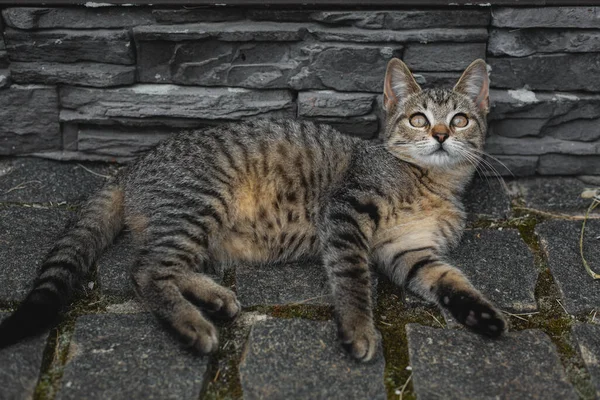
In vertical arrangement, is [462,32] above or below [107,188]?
above

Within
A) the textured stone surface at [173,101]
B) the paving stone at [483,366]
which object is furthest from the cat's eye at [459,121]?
the paving stone at [483,366]

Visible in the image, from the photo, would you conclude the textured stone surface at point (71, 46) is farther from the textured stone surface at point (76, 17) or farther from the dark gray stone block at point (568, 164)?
the dark gray stone block at point (568, 164)

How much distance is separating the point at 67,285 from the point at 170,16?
1.71 meters

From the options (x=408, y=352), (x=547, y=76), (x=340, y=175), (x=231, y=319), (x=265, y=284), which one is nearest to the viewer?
(x=408, y=352)

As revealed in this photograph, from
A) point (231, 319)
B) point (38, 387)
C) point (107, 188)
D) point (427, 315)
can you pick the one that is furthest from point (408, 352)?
point (107, 188)

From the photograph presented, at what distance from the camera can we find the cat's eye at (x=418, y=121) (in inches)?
161

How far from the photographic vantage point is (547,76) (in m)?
4.34

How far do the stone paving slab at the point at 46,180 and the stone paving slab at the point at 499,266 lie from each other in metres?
2.19

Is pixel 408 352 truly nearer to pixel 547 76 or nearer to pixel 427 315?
pixel 427 315

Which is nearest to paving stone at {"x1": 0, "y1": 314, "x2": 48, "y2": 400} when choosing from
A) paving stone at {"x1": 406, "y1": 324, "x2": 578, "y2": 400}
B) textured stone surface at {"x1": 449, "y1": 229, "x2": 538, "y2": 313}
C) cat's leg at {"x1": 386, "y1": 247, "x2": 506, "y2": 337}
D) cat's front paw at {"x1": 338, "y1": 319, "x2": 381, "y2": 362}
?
cat's front paw at {"x1": 338, "y1": 319, "x2": 381, "y2": 362}

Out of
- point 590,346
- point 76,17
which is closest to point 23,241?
point 76,17

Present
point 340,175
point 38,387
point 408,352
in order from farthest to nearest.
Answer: point 340,175, point 408,352, point 38,387

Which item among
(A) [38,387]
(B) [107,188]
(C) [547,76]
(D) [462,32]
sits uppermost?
(D) [462,32]

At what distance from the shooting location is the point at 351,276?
354 centimetres
